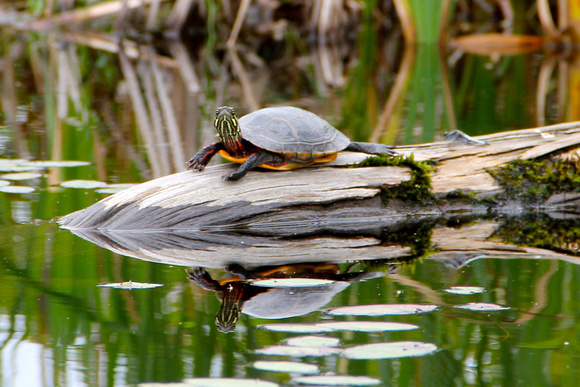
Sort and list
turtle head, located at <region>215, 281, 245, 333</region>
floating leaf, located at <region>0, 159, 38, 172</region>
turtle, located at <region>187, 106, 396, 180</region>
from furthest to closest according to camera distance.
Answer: floating leaf, located at <region>0, 159, 38, 172</region> → turtle, located at <region>187, 106, 396, 180</region> → turtle head, located at <region>215, 281, 245, 333</region>

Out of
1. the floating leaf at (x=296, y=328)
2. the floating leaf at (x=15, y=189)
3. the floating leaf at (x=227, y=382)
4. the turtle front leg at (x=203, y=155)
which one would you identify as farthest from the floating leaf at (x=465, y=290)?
the floating leaf at (x=15, y=189)

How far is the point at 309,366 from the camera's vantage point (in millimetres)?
1794

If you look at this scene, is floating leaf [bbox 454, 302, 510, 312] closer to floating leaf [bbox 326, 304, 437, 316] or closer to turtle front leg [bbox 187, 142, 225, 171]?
floating leaf [bbox 326, 304, 437, 316]

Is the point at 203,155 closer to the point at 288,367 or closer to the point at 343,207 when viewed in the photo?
the point at 343,207

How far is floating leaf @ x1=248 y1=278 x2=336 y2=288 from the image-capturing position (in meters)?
2.49

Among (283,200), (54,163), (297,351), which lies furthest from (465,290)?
(54,163)

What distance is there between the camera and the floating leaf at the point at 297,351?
6.15 feet

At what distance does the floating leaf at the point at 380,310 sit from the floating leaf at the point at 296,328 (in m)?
0.13

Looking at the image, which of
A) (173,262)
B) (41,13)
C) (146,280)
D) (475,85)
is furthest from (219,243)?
(41,13)

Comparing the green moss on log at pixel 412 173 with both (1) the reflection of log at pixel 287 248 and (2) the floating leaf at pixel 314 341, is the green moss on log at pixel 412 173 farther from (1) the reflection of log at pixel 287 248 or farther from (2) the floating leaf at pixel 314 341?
(2) the floating leaf at pixel 314 341

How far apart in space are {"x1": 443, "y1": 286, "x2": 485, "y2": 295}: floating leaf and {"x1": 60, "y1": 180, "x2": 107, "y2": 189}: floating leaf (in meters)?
2.15

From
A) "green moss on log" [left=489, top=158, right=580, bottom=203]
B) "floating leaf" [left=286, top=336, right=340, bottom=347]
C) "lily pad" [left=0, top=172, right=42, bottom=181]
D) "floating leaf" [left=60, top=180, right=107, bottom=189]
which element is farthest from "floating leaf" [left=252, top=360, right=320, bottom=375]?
"lily pad" [left=0, top=172, right=42, bottom=181]

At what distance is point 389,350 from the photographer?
1.88 m

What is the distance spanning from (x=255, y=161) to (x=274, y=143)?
5.2 inches
